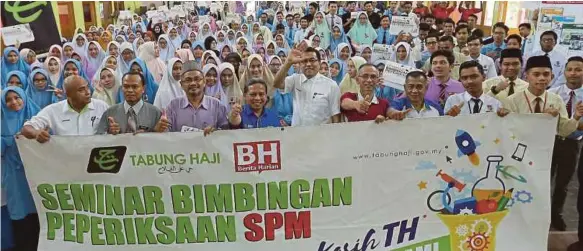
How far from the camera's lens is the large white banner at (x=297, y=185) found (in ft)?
10.8

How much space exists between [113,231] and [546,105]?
10.5 feet

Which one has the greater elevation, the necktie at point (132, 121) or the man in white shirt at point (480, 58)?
the man in white shirt at point (480, 58)

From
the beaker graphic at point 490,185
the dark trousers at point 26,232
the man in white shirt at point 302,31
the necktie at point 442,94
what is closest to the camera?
the beaker graphic at point 490,185

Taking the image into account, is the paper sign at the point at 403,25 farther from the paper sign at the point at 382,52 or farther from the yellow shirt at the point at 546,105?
the yellow shirt at the point at 546,105

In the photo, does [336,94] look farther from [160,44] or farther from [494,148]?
[160,44]

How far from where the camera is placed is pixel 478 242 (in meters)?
3.44

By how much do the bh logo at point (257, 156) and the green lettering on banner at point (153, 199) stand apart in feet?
1.74

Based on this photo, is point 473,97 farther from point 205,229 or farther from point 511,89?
point 205,229

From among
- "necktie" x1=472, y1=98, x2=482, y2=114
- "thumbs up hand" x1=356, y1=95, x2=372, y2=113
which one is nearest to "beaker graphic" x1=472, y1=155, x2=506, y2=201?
"necktie" x1=472, y1=98, x2=482, y2=114

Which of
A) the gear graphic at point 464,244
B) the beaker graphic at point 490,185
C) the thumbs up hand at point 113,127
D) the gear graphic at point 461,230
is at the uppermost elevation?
the thumbs up hand at point 113,127

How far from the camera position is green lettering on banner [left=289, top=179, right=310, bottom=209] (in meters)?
3.34

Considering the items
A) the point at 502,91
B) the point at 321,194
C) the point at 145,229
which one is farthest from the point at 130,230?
the point at 502,91

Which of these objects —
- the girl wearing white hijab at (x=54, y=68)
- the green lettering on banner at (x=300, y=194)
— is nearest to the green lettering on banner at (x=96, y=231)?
the green lettering on banner at (x=300, y=194)

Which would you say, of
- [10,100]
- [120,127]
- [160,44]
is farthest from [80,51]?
[120,127]
